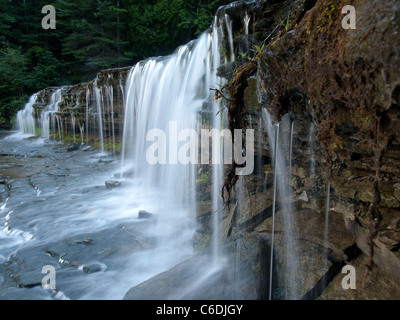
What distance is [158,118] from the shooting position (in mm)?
9617

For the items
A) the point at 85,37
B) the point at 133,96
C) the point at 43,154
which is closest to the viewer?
the point at 133,96

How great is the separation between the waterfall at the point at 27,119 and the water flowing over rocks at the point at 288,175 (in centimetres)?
1775

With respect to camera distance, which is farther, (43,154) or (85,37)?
(85,37)

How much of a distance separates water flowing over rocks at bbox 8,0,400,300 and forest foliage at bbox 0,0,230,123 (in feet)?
52.3

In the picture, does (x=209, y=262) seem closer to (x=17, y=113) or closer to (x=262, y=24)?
(x=262, y=24)

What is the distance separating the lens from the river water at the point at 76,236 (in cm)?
423

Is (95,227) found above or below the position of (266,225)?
below

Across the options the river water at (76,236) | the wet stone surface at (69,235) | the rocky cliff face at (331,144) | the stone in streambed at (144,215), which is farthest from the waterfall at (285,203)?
the stone in streambed at (144,215)

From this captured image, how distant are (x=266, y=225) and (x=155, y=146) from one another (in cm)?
689

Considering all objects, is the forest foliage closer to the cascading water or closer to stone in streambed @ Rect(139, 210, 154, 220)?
the cascading water

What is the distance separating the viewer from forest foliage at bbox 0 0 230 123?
21.2 metres

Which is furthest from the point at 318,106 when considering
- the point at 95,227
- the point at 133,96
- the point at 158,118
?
the point at 133,96

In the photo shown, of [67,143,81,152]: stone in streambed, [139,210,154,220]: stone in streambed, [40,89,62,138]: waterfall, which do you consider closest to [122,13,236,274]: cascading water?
[139,210,154,220]: stone in streambed

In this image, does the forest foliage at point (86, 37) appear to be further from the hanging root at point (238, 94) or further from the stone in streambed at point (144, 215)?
the hanging root at point (238, 94)
